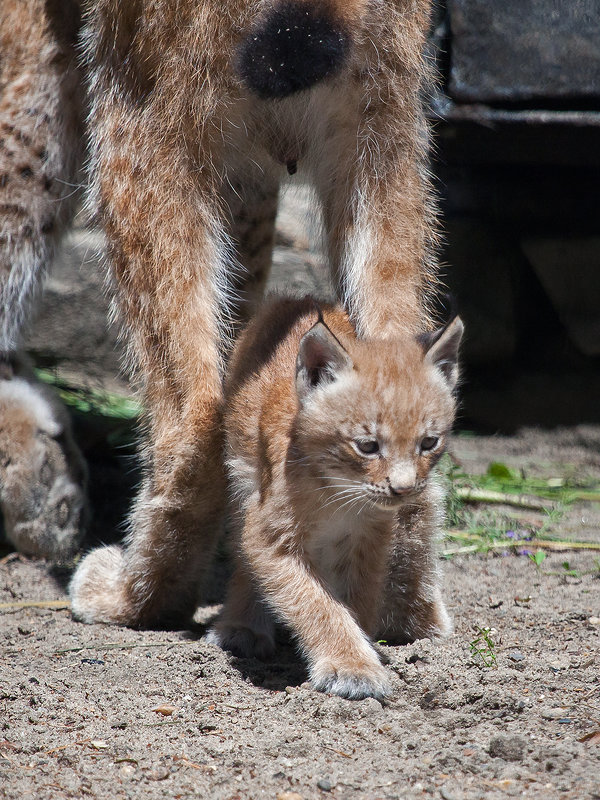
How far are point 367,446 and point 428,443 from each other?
0.18 meters

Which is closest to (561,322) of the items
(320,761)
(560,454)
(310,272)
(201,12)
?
(560,454)

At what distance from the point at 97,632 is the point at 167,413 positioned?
829 millimetres

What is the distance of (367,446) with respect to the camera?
2721mm

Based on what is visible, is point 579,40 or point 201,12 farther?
point 579,40

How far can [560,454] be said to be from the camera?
5848 mm

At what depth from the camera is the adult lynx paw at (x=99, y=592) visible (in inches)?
145

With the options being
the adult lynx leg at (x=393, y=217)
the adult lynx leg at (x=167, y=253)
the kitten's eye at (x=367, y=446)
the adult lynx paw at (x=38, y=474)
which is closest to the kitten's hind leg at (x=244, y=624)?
the adult lynx leg at (x=167, y=253)

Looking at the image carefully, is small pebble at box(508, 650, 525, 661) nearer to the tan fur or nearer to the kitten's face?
the kitten's face

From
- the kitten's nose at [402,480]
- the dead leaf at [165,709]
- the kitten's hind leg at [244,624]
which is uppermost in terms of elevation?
the kitten's nose at [402,480]

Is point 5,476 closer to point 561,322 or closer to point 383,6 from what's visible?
point 383,6

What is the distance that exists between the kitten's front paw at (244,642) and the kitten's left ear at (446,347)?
3.47 feet

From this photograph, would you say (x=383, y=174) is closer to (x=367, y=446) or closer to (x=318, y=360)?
(x=318, y=360)

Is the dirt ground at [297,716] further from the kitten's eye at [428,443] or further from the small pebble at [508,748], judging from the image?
the kitten's eye at [428,443]

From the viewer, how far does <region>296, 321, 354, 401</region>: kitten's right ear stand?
276cm
